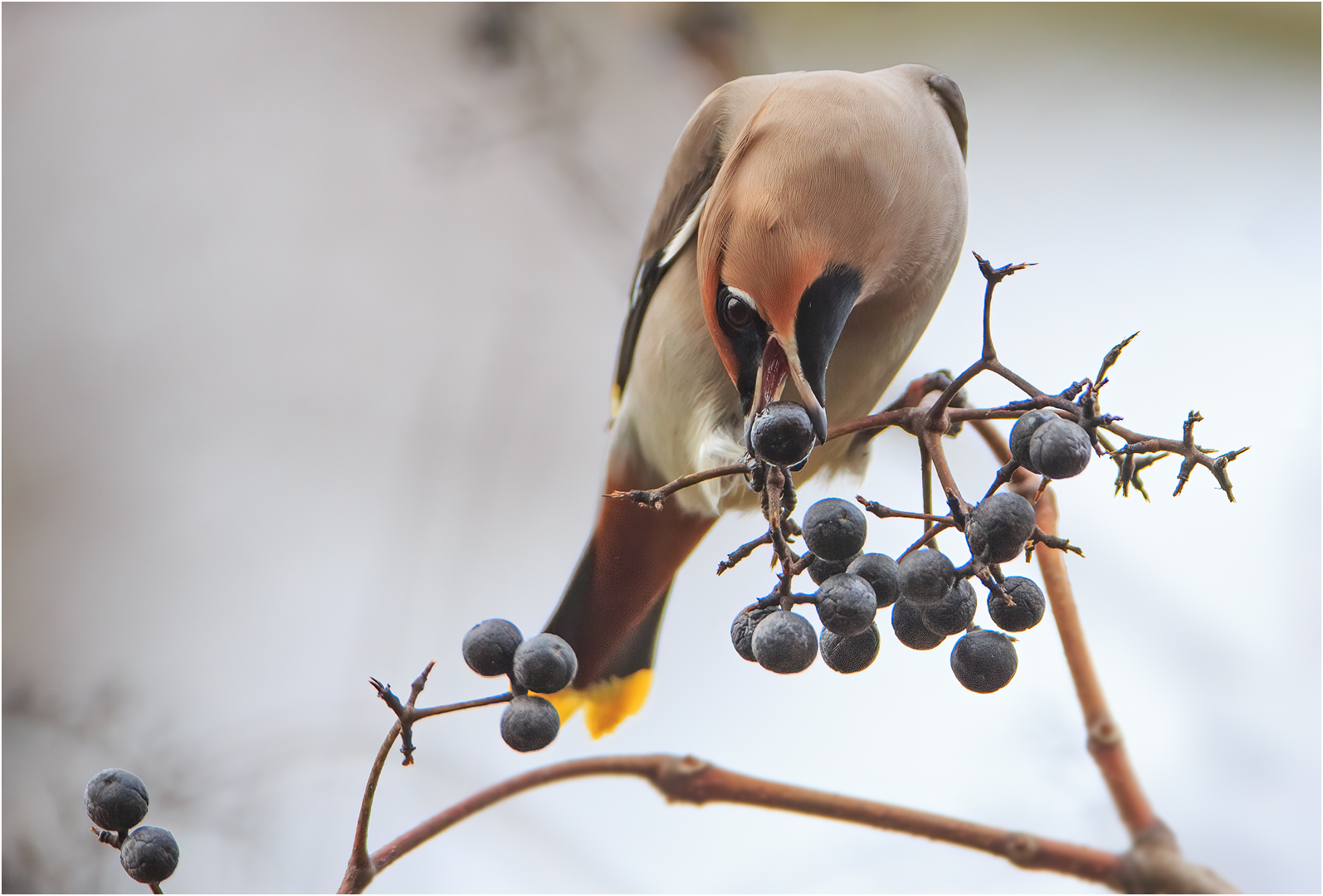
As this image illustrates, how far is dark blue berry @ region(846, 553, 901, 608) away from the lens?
686 mm

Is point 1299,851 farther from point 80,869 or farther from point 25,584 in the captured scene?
point 25,584

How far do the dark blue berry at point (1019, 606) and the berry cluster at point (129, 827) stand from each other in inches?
23.2

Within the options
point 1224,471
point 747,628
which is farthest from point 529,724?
point 1224,471

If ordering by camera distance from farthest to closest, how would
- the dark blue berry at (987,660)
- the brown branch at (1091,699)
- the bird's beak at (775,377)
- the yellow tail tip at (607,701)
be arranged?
1. the yellow tail tip at (607,701)
2. the brown branch at (1091,699)
3. the bird's beak at (775,377)
4. the dark blue berry at (987,660)

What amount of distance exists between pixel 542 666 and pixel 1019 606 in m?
0.34

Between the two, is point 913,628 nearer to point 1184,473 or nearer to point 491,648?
point 1184,473

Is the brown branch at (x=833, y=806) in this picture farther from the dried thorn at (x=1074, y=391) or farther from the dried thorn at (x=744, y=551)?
the dried thorn at (x=1074, y=391)

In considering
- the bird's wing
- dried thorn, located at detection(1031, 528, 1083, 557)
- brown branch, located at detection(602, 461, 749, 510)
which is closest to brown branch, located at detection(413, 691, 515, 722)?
brown branch, located at detection(602, 461, 749, 510)

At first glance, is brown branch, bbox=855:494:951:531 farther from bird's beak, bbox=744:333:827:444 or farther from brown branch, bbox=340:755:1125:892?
brown branch, bbox=340:755:1125:892

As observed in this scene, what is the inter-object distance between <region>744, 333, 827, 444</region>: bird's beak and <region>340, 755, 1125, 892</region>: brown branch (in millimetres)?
391

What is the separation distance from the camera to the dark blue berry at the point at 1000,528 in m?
0.61

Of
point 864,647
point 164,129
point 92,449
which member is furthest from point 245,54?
point 864,647

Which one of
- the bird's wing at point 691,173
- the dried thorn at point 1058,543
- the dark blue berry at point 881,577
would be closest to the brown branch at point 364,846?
the dark blue berry at point 881,577

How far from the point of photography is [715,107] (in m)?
1.21
